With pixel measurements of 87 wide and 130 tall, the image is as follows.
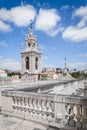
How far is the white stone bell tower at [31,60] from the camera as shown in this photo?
27141 millimetres

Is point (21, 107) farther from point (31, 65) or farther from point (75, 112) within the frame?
point (31, 65)

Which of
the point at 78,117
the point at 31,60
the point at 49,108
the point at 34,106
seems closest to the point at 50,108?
the point at 49,108

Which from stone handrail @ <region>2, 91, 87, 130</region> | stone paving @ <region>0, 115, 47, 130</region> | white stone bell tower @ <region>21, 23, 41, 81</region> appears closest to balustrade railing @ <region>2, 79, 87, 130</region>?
stone handrail @ <region>2, 91, 87, 130</region>

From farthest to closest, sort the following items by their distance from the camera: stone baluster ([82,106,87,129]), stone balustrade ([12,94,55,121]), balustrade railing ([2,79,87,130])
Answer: stone balustrade ([12,94,55,121]), balustrade railing ([2,79,87,130]), stone baluster ([82,106,87,129])

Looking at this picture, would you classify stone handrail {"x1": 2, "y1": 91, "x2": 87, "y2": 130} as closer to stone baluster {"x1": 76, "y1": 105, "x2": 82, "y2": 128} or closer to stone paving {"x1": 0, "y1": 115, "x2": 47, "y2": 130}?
stone baluster {"x1": 76, "y1": 105, "x2": 82, "y2": 128}

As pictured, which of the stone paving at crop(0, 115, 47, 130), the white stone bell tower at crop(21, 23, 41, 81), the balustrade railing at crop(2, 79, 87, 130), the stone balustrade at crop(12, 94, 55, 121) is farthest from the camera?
the white stone bell tower at crop(21, 23, 41, 81)

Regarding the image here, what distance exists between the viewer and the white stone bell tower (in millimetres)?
27141

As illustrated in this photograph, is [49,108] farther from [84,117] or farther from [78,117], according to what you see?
[84,117]

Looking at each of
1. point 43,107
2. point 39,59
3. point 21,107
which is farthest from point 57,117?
point 39,59

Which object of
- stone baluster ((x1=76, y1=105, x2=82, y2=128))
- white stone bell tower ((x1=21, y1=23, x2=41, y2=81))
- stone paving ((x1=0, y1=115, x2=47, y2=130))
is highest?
white stone bell tower ((x1=21, y1=23, x2=41, y2=81))

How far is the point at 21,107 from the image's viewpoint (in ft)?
15.9

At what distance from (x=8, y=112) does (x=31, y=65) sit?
2211cm

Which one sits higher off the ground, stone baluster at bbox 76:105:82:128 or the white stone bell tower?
the white stone bell tower

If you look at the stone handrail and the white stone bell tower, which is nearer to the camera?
the stone handrail
